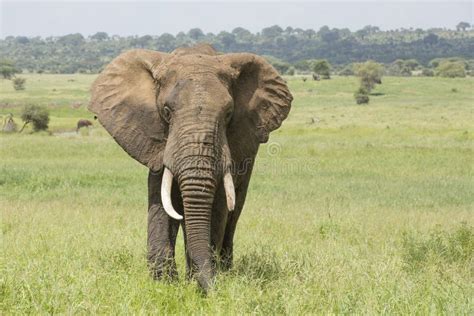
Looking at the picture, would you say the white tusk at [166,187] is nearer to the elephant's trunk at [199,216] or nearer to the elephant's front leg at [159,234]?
the elephant's trunk at [199,216]

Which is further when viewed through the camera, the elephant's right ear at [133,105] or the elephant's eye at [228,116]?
the elephant's right ear at [133,105]

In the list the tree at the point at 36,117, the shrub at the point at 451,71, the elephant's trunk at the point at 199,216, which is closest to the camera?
the elephant's trunk at the point at 199,216

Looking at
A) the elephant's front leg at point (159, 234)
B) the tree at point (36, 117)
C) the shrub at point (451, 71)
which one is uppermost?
the elephant's front leg at point (159, 234)

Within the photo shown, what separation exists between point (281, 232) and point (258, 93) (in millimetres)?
4494

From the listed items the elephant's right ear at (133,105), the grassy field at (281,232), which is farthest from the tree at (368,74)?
the elephant's right ear at (133,105)

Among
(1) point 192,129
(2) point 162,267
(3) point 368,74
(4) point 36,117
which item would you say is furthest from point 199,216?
(3) point 368,74

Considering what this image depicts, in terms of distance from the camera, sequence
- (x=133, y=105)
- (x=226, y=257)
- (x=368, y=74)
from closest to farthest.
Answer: (x=133, y=105), (x=226, y=257), (x=368, y=74)

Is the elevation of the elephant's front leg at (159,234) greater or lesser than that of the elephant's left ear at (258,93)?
lesser

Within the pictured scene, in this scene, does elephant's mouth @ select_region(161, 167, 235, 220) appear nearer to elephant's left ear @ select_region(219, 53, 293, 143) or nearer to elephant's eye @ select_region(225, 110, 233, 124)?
elephant's eye @ select_region(225, 110, 233, 124)

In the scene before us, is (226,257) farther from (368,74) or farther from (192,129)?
(368,74)

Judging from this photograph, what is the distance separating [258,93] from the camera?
24.9ft

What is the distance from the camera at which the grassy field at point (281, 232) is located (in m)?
6.43

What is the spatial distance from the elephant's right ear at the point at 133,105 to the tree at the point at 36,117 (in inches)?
1234

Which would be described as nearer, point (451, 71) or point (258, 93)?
point (258, 93)
